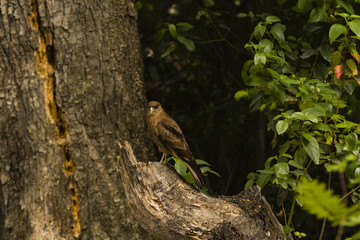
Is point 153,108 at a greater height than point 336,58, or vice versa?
point 336,58

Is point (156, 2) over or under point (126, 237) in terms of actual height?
over

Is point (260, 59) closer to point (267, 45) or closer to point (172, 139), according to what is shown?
point (267, 45)

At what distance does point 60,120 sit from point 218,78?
8.05ft

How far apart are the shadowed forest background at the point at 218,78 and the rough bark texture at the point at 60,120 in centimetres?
69

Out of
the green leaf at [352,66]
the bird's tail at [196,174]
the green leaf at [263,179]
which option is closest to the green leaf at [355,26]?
the green leaf at [352,66]

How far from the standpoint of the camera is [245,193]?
2.47 m

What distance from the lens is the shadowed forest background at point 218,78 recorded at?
11.7ft

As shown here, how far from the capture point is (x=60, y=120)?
108 inches

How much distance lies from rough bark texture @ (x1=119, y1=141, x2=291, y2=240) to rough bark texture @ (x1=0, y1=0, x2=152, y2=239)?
1.11 ft

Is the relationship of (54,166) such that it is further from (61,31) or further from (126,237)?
(61,31)

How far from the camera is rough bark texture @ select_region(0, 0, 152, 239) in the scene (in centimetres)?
266

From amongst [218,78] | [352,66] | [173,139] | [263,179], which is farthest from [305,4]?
[218,78]

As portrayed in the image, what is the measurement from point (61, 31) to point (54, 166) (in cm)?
90

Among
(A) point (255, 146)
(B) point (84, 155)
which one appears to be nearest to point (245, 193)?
(B) point (84, 155)
